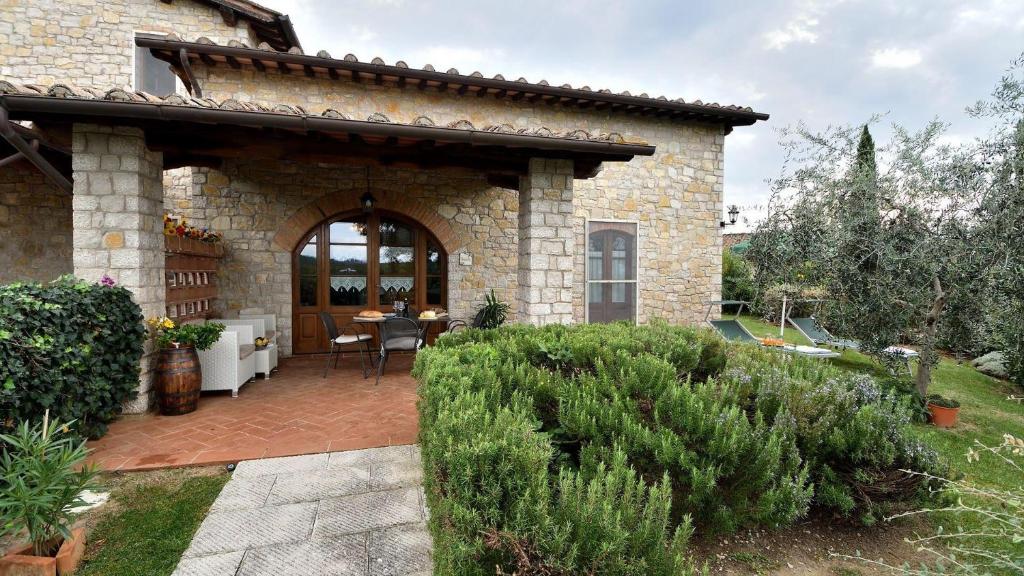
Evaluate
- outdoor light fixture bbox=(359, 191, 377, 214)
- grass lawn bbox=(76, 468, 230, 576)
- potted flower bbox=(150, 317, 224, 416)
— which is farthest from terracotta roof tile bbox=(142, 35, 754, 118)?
grass lawn bbox=(76, 468, 230, 576)

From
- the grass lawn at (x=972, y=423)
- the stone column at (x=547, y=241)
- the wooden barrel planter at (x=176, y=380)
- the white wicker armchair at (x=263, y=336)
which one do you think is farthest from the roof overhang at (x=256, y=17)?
the grass lawn at (x=972, y=423)

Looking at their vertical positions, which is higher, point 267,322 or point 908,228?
point 908,228

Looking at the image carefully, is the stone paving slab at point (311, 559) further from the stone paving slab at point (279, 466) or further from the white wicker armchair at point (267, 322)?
the white wicker armchair at point (267, 322)

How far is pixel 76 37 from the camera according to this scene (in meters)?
6.84

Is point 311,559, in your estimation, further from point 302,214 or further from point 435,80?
point 435,80

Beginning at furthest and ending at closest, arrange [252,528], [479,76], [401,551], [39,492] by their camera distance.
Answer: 1. [479,76]
2. [252,528]
3. [401,551]
4. [39,492]

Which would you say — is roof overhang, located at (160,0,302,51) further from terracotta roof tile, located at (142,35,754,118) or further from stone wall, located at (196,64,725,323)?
stone wall, located at (196,64,725,323)

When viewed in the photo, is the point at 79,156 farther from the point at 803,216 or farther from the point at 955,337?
the point at 955,337

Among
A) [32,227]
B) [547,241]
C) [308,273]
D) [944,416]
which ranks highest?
[32,227]

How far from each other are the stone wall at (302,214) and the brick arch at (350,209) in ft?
0.05

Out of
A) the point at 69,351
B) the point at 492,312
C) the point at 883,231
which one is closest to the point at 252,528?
the point at 69,351

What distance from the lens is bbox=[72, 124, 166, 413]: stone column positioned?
380cm

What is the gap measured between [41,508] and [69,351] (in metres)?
1.56

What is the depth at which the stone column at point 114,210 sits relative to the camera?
380 centimetres
